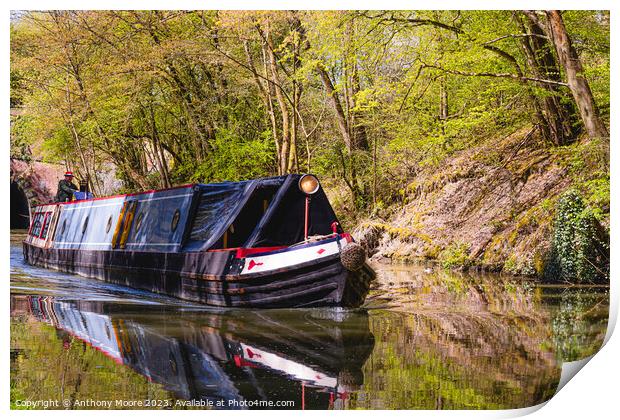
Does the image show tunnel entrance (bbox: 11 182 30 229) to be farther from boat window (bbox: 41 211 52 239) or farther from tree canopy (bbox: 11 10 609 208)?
tree canopy (bbox: 11 10 609 208)

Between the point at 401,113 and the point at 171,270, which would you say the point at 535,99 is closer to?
the point at 401,113

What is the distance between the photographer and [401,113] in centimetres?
1311

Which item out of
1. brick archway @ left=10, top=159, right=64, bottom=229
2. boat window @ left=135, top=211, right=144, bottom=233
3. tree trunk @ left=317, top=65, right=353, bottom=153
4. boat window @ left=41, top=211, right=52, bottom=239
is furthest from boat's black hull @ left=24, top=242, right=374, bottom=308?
tree trunk @ left=317, top=65, right=353, bottom=153

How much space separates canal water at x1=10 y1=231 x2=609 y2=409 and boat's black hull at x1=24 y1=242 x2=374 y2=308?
0.44ft

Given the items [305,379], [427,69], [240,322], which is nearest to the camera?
[305,379]

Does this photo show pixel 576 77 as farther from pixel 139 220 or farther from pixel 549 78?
pixel 139 220

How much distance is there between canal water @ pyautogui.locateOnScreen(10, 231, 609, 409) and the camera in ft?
17.6

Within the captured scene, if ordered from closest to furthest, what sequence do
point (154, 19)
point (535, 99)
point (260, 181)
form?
point (260, 181), point (535, 99), point (154, 19)

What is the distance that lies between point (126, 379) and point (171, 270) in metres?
3.66

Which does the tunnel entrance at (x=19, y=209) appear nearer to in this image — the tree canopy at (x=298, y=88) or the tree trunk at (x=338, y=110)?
the tree canopy at (x=298, y=88)

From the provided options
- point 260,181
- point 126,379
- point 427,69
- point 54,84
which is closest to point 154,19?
point 54,84

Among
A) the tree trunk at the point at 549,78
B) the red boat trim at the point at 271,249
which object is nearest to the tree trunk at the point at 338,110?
the tree trunk at the point at 549,78

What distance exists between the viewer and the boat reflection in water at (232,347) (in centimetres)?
538

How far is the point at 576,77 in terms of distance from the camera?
818cm
